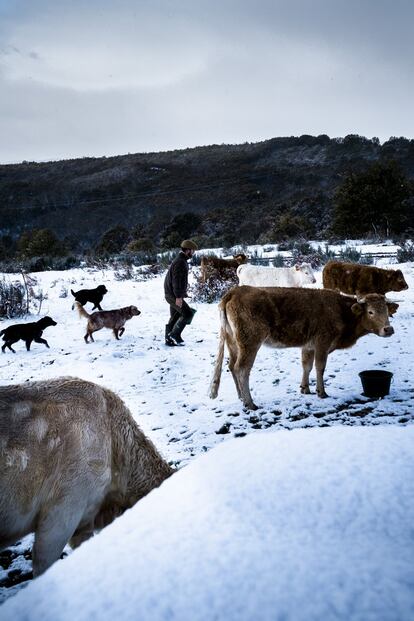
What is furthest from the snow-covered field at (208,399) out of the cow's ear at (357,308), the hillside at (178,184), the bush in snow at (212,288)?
the hillside at (178,184)

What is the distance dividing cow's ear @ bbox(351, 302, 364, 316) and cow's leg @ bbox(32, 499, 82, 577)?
4.79 metres

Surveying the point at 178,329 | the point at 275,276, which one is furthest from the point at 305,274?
the point at 178,329

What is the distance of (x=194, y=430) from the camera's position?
507cm

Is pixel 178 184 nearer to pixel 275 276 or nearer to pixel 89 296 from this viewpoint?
pixel 89 296

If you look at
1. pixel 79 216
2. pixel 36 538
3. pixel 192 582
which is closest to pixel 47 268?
pixel 36 538

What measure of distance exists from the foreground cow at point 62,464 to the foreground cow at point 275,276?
32.2 feet

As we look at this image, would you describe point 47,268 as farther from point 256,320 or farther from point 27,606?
point 27,606

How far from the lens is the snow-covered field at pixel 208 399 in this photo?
0.93 metres

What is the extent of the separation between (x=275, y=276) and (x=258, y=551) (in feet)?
38.7

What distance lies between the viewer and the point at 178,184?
205ft

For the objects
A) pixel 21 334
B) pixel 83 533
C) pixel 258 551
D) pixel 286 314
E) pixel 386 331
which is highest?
pixel 258 551

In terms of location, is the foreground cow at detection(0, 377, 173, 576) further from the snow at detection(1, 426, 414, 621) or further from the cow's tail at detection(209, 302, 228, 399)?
the cow's tail at detection(209, 302, 228, 399)

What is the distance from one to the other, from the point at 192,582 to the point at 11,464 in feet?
5.66

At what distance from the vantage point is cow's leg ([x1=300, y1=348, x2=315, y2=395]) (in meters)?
6.07
